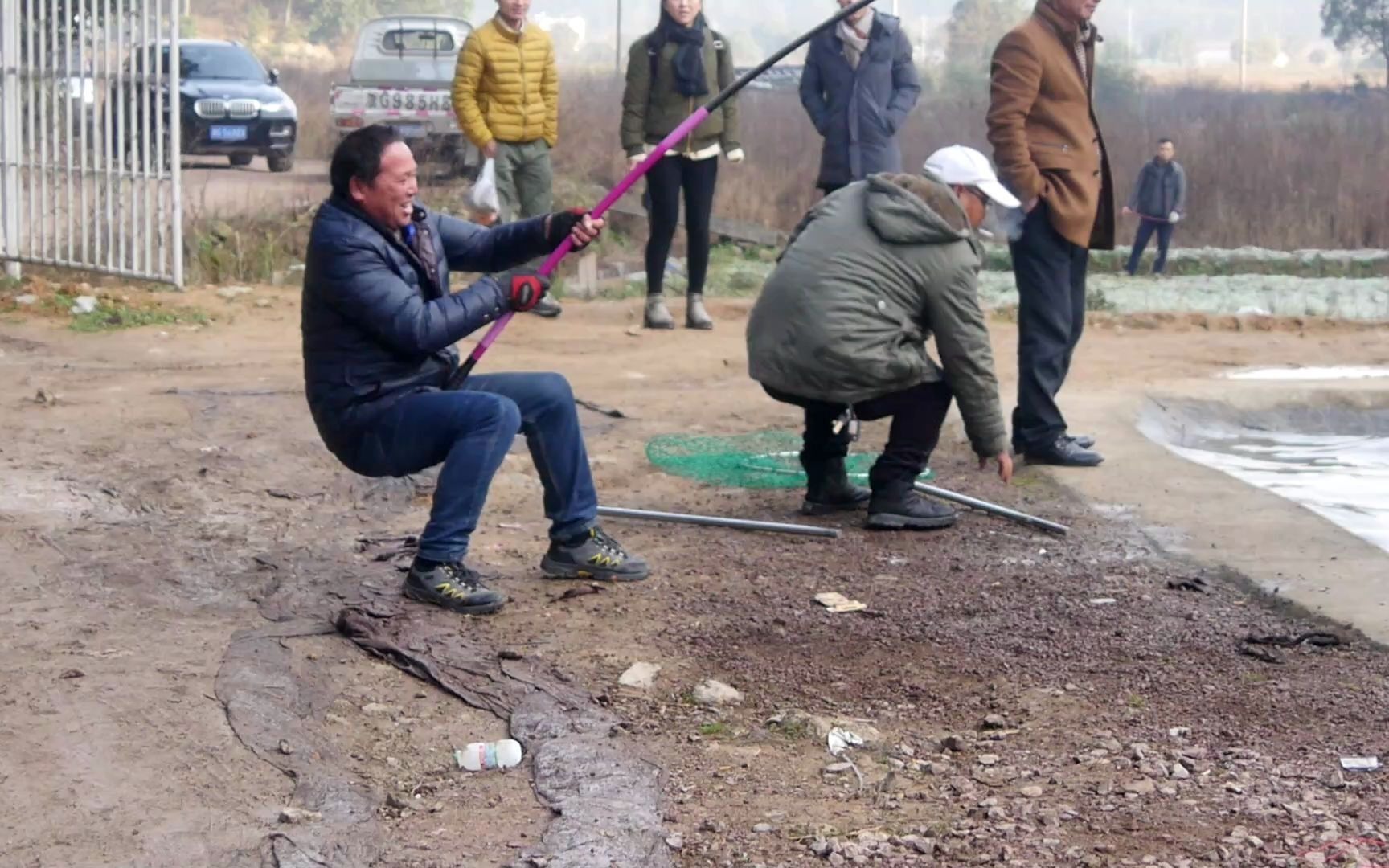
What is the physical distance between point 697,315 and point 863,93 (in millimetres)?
1612

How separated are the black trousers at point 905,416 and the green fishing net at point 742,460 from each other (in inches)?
28.6

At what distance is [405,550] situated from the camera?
5.49 meters

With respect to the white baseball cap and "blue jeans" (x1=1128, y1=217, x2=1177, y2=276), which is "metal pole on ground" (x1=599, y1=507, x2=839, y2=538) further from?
"blue jeans" (x1=1128, y1=217, x2=1177, y2=276)

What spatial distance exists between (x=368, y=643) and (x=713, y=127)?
554 centimetres

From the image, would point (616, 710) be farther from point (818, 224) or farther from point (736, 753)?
point (818, 224)

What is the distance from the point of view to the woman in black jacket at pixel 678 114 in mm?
9398

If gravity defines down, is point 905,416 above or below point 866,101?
below

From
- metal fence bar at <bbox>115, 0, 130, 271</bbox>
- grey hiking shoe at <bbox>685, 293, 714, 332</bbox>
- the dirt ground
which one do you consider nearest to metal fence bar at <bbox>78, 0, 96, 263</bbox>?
metal fence bar at <bbox>115, 0, 130, 271</bbox>

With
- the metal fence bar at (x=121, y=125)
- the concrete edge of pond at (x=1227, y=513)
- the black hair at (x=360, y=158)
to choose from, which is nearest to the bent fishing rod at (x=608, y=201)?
the black hair at (x=360, y=158)

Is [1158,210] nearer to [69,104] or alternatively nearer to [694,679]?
[69,104]

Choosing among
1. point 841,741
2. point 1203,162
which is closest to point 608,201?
point 841,741

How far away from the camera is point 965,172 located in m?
5.64

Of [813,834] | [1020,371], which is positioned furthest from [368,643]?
[1020,371]

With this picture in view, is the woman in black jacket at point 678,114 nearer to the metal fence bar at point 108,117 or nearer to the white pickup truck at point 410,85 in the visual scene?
the metal fence bar at point 108,117
